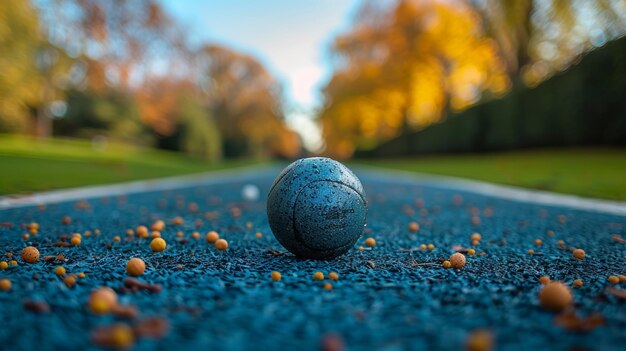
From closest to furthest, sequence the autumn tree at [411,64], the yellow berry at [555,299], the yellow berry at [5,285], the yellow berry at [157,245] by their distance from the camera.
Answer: the yellow berry at [555,299], the yellow berry at [5,285], the yellow berry at [157,245], the autumn tree at [411,64]

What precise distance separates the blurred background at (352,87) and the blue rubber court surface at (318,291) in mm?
5405

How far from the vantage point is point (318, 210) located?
3.23 meters

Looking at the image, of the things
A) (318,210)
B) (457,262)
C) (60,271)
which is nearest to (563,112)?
(457,262)

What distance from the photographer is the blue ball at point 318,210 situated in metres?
3.24

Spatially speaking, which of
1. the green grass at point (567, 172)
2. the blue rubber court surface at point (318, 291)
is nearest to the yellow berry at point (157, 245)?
the blue rubber court surface at point (318, 291)

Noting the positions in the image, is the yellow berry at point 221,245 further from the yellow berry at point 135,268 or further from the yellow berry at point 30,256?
the yellow berry at point 30,256

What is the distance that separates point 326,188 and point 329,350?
174 centimetres

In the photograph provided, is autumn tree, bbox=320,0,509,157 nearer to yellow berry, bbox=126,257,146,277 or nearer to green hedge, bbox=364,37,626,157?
green hedge, bbox=364,37,626,157

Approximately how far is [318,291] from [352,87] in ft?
110

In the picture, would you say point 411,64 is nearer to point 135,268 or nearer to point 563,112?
point 563,112

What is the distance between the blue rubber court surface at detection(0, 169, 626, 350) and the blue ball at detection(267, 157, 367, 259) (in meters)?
0.16

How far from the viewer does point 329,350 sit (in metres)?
1.67

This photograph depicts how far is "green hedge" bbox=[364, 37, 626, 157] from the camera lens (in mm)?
12797

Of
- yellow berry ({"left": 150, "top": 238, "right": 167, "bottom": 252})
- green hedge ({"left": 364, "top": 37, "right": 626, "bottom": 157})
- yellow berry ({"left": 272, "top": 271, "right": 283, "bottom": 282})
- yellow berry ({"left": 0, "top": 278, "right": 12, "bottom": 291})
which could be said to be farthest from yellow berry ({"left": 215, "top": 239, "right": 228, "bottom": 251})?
green hedge ({"left": 364, "top": 37, "right": 626, "bottom": 157})
